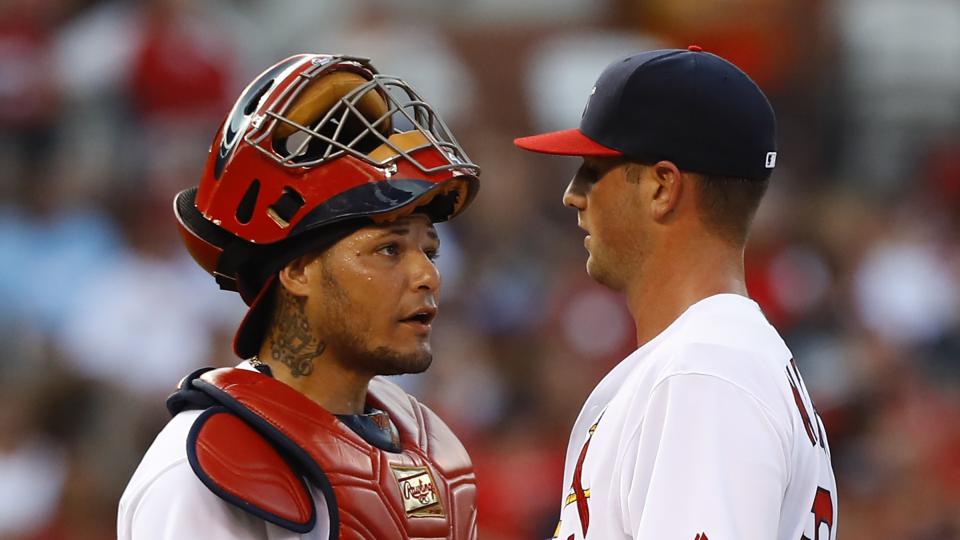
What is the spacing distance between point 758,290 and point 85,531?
136 inches

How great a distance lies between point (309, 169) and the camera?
10.3 ft

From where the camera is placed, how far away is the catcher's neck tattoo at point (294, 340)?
10.6 feet

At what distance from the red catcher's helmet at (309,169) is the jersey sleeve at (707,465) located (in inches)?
29.3

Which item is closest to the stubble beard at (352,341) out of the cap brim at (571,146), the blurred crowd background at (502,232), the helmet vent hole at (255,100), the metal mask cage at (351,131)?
the metal mask cage at (351,131)

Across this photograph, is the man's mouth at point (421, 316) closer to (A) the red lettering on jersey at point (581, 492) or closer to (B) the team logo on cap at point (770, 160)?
(A) the red lettering on jersey at point (581, 492)

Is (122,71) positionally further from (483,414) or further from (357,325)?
(357,325)

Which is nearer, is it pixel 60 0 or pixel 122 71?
pixel 122 71

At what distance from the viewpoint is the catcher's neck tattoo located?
323 centimetres

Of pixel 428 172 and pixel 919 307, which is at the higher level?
pixel 428 172

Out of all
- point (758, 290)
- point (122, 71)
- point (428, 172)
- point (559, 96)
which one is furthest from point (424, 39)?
point (428, 172)

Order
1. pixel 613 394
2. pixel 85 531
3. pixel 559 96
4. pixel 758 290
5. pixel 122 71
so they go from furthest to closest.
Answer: pixel 559 96 < pixel 122 71 < pixel 758 290 < pixel 85 531 < pixel 613 394

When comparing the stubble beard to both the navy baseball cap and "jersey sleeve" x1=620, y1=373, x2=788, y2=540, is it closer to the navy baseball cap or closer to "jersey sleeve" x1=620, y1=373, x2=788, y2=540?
the navy baseball cap

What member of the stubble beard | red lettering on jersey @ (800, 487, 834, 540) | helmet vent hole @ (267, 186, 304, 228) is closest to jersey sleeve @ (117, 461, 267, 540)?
the stubble beard

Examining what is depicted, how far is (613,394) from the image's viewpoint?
3.07 metres
